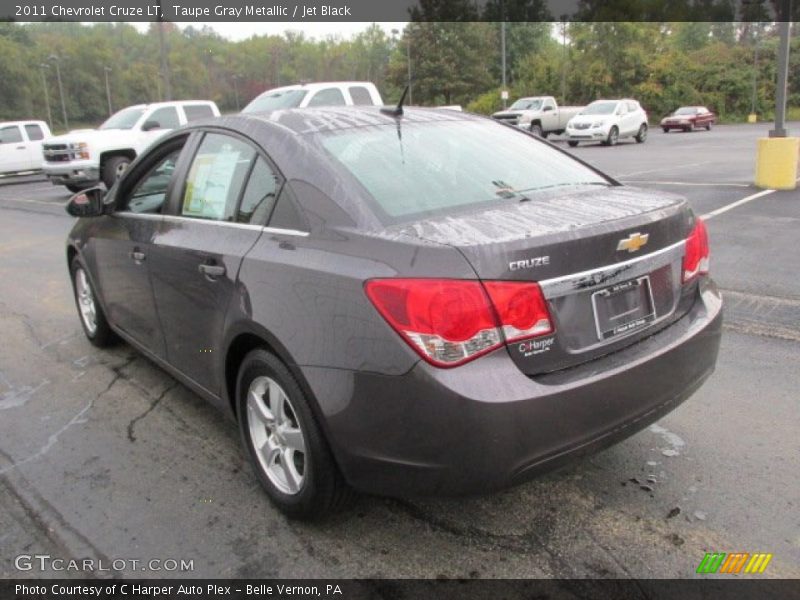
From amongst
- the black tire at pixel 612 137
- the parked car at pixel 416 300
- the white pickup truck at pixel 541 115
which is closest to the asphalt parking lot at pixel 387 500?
the parked car at pixel 416 300

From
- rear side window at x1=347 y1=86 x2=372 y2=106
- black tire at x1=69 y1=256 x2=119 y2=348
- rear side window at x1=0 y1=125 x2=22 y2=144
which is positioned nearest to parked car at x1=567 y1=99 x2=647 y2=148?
rear side window at x1=347 y1=86 x2=372 y2=106

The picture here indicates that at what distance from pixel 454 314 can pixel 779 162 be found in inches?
409

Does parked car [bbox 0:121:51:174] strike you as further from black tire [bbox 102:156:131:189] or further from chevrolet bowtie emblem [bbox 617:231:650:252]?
chevrolet bowtie emblem [bbox 617:231:650:252]

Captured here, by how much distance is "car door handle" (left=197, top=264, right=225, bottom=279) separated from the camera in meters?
3.00

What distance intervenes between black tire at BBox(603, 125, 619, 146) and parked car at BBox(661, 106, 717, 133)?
46.9 feet

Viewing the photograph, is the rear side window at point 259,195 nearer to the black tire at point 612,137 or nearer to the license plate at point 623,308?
the license plate at point 623,308

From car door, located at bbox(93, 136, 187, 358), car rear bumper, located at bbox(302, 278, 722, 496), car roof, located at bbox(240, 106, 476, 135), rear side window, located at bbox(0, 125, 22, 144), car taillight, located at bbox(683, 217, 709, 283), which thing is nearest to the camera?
car rear bumper, located at bbox(302, 278, 722, 496)

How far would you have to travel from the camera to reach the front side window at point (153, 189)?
380cm

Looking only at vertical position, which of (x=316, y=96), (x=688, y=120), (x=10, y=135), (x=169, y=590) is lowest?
A: (x=169, y=590)

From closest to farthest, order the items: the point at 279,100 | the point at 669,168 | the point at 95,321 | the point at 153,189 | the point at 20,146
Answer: the point at 153,189, the point at 95,321, the point at 279,100, the point at 669,168, the point at 20,146

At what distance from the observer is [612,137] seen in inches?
1040

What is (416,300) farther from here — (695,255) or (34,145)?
(34,145)

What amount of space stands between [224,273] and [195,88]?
306 feet

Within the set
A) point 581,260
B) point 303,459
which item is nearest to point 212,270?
point 303,459
